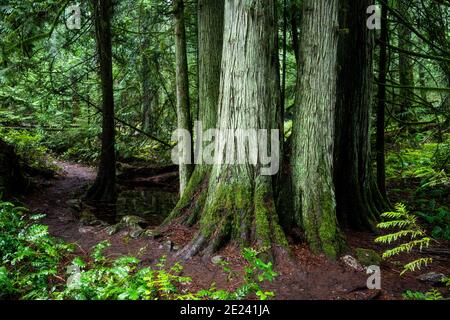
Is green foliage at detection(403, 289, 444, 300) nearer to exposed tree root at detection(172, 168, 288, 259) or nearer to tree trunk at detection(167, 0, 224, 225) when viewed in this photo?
Result: exposed tree root at detection(172, 168, 288, 259)

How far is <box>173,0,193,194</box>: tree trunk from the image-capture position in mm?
7074

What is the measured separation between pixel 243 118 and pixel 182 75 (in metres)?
2.72

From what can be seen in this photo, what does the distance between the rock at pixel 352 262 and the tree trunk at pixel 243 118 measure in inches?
36.9

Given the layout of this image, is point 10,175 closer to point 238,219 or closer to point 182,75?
point 182,75

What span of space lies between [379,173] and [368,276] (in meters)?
3.77

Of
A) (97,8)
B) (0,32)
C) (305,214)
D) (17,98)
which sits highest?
(97,8)

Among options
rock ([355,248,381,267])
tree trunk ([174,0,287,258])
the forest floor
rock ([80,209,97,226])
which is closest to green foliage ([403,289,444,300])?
the forest floor

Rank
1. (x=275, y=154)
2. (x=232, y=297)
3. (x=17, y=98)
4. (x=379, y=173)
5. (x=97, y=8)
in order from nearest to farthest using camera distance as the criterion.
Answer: (x=232, y=297) < (x=275, y=154) < (x=379, y=173) < (x=97, y=8) < (x=17, y=98)

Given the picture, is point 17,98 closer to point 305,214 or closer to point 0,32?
point 0,32

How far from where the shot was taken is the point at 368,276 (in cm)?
433

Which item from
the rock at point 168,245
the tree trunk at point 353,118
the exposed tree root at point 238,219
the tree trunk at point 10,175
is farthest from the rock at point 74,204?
the tree trunk at point 353,118

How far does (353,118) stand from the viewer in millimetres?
6461

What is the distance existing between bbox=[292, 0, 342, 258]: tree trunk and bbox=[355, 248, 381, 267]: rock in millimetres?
569
